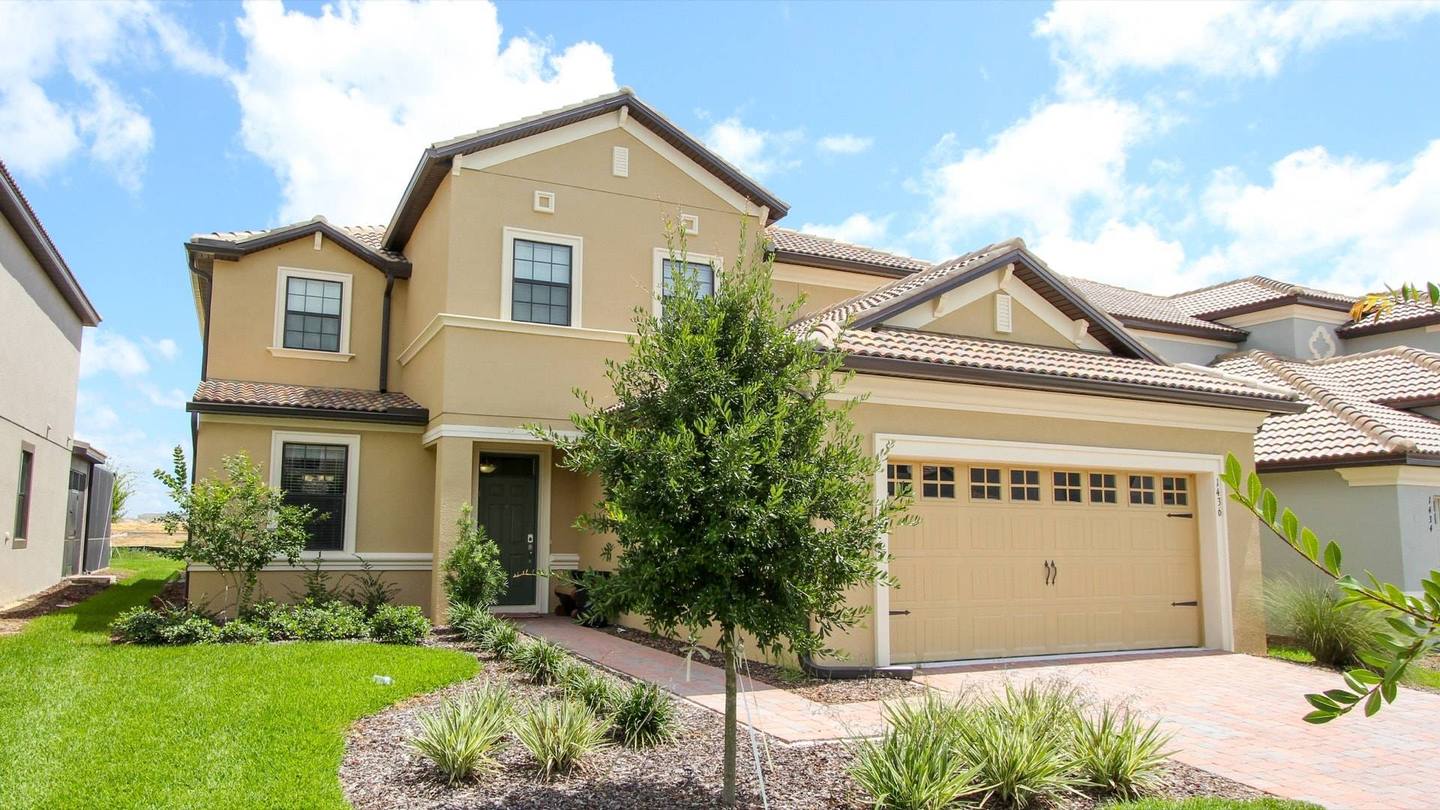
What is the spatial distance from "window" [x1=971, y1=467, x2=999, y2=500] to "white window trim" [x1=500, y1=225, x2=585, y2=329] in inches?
267

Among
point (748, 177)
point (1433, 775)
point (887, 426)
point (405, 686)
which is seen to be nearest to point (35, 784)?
point (405, 686)

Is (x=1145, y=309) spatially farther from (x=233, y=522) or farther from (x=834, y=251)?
(x=233, y=522)

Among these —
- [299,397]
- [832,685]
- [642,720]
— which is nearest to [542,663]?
[642,720]

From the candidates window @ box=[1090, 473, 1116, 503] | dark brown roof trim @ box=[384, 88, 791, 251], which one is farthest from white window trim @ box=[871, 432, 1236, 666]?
dark brown roof trim @ box=[384, 88, 791, 251]

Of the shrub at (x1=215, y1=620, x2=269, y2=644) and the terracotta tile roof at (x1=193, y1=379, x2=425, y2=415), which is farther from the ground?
the terracotta tile roof at (x1=193, y1=379, x2=425, y2=415)

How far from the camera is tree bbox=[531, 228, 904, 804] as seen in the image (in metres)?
5.86

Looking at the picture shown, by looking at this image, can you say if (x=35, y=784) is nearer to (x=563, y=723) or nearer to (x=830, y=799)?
(x=563, y=723)

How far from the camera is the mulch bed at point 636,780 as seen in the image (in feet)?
20.3

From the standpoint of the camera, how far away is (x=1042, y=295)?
13.9 m

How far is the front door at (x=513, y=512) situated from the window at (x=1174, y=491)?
9.81m

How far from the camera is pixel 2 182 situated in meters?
14.6

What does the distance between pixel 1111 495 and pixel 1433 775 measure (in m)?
5.78

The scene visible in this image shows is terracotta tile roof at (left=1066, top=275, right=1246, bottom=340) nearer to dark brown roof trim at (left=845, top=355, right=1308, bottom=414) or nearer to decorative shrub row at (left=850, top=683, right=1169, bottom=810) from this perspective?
dark brown roof trim at (left=845, top=355, right=1308, bottom=414)

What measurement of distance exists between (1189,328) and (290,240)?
64.1ft
